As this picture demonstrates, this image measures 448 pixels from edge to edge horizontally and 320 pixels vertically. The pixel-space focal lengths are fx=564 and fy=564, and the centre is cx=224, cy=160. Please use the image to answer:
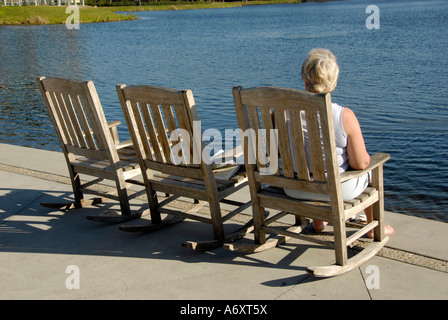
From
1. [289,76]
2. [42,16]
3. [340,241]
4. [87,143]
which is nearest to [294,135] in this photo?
[340,241]

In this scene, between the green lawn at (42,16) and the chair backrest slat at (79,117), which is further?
the green lawn at (42,16)

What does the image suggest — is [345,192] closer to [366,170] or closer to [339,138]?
[366,170]

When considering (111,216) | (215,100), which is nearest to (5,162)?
(111,216)

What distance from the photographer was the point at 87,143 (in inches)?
187

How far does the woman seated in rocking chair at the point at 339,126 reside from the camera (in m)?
3.46

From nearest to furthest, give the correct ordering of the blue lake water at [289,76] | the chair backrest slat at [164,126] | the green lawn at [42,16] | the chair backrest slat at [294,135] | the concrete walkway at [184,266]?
the chair backrest slat at [294,135]
the concrete walkway at [184,266]
the chair backrest slat at [164,126]
the blue lake water at [289,76]
the green lawn at [42,16]

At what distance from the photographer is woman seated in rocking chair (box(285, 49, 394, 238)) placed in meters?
3.46

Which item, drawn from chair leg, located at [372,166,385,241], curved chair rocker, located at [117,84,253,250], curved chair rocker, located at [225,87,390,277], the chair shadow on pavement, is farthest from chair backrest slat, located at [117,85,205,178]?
chair leg, located at [372,166,385,241]

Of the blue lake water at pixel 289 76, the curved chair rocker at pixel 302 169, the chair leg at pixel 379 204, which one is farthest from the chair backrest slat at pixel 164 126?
the blue lake water at pixel 289 76

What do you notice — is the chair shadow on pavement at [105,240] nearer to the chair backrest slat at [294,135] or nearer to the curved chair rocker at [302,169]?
the curved chair rocker at [302,169]

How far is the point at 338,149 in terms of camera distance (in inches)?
142

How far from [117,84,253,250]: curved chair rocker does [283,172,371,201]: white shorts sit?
566 mm
